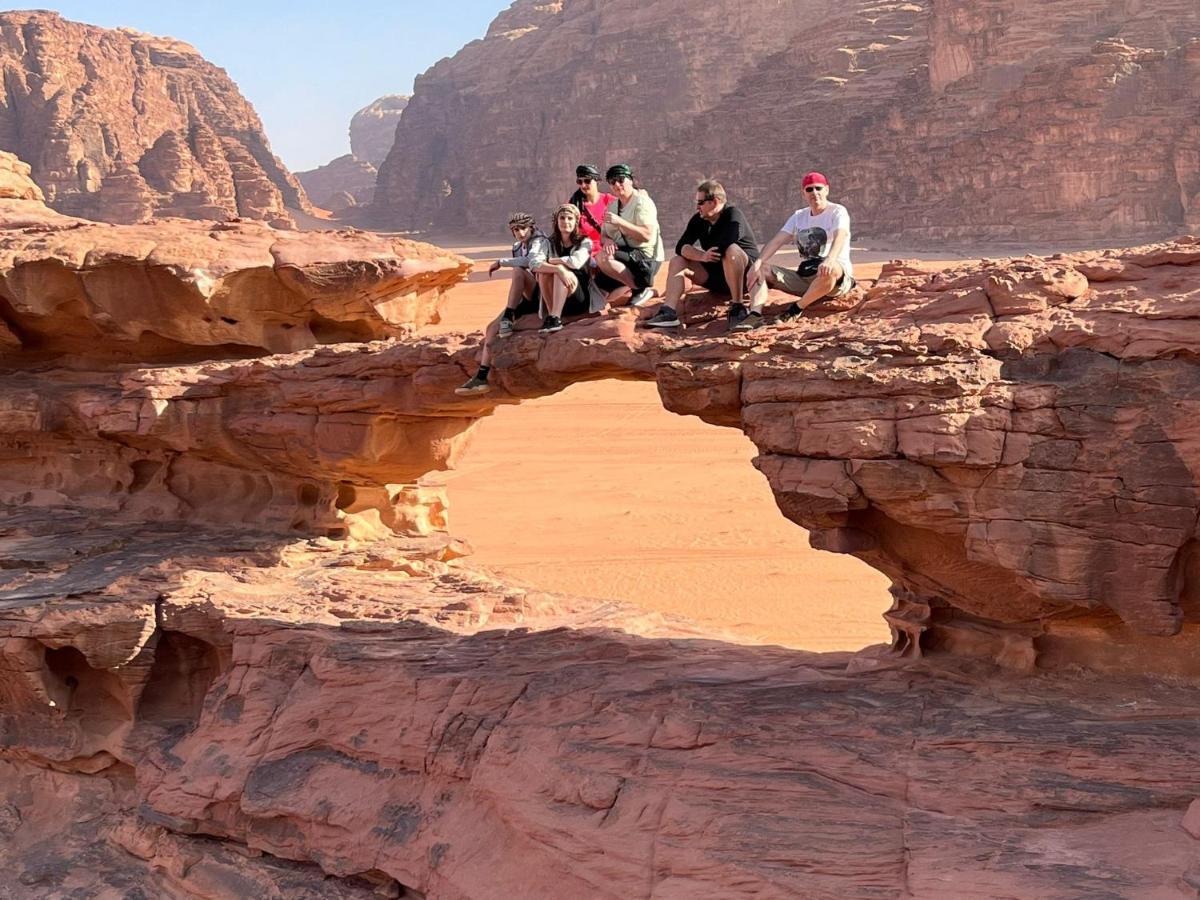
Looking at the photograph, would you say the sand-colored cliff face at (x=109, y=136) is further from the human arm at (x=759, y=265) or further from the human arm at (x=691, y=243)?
the human arm at (x=759, y=265)

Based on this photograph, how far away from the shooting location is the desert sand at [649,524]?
15102mm

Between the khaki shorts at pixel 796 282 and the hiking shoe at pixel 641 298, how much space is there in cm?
104

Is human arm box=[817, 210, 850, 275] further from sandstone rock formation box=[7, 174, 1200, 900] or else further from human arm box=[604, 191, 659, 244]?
human arm box=[604, 191, 659, 244]

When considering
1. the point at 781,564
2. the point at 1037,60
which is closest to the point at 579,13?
the point at 1037,60

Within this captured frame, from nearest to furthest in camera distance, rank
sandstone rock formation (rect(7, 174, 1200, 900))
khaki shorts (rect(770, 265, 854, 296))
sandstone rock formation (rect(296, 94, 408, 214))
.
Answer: sandstone rock formation (rect(7, 174, 1200, 900)) < khaki shorts (rect(770, 265, 854, 296)) < sandstone rock formation (rect(296, 94, 408, 214))

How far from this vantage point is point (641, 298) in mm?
8945

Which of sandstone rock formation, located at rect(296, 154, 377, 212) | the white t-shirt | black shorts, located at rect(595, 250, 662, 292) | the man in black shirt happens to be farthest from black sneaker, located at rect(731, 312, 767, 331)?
sandstone rock formation, located at rect(296, 154, 377, 212)

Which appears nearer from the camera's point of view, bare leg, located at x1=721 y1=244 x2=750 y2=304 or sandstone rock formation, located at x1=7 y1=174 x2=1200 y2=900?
sandstone rock formation, located at x1=7 y1=174 x2=1200 y2=900

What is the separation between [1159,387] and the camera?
257 inches

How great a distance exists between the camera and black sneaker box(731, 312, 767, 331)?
810 centimetres

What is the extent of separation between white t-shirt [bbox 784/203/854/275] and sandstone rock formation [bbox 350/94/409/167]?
135 m

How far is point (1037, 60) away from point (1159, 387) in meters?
57.7

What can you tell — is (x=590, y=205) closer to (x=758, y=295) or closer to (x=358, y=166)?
(x=758, y=295)

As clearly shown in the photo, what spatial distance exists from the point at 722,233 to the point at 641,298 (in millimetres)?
847
